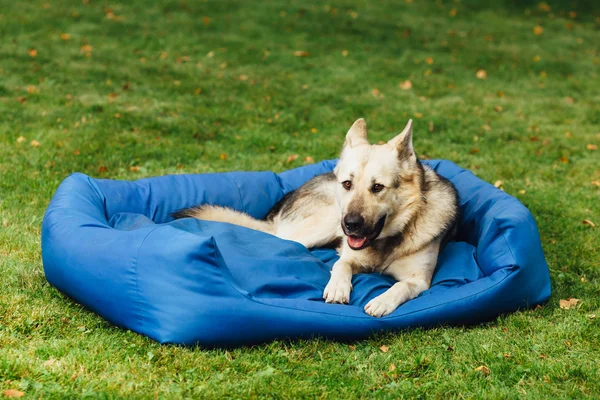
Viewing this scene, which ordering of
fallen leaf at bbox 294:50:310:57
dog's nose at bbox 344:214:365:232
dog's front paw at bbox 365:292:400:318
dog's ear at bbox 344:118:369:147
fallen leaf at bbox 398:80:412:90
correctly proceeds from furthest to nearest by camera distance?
fallen leaf at bbox 294:50:310:57 → fallen leaf at bbox 398:80:412:90 → dog's ear at bbox 344:118:369:147 → dog's nose at bbox 344:214:365:232 → dog's front paw at bbox 365:292:400:318

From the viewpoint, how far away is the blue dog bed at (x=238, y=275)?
4.13m

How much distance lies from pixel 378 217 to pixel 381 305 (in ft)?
2.56

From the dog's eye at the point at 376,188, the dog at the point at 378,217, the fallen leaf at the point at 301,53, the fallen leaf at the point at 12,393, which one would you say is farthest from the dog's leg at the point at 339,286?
the fallen leaf at the point at 301,53

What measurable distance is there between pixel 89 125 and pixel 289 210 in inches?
172

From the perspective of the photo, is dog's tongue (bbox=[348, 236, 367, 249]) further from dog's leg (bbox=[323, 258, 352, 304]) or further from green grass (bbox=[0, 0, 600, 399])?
green grass (bbox=[0, 0, 600, 399])

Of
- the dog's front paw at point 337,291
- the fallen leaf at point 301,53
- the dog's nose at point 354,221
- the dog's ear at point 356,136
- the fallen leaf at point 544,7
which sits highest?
the dog's ear at point 356,136

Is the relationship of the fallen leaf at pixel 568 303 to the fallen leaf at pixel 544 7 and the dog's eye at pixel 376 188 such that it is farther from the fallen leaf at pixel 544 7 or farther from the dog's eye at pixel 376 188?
the fallen leaf at pixel 544 7

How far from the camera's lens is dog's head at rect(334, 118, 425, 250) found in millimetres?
4898

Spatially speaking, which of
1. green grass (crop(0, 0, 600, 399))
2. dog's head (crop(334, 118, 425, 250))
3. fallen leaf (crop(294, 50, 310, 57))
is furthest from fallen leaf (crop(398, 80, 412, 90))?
dog's head (crop(334, 118, 425, 250))

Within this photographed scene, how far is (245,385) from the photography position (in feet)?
12.4

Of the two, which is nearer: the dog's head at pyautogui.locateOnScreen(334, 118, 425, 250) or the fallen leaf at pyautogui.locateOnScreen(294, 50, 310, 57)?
the dog's head at pyautogui.locateOnScreen(334, 118, 425, 250)

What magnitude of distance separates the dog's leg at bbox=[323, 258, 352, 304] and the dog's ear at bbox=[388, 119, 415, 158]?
3.28ft

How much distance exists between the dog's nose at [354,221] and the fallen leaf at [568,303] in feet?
5.45

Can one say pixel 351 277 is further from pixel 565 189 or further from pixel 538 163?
pixel 538 163
